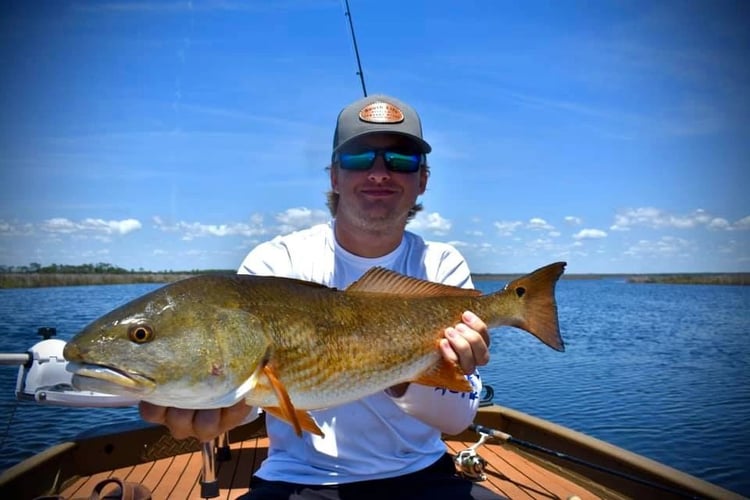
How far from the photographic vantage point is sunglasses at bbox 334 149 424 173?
3.72 meters

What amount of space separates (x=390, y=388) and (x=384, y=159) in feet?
4.87

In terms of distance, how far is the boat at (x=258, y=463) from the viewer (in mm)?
4852

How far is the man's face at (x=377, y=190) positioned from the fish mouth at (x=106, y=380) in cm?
183

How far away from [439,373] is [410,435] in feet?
2.32

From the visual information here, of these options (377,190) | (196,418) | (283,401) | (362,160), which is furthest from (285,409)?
(362,160)

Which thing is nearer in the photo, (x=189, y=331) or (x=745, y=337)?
(x=189, y=331)

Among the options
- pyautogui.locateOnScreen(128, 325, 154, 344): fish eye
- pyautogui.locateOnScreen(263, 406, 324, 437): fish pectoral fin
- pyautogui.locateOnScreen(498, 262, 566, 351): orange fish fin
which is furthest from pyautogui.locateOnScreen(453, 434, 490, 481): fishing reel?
pyautogui.locateOnScreen(128, 325, 154, 344): fish eye

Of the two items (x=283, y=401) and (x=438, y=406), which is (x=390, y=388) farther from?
(x=283, y=401)

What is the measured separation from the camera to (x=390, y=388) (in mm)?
3172

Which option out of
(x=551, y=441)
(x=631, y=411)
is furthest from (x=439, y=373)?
(x=631, y=411)

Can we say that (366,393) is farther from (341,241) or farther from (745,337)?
(745,337)

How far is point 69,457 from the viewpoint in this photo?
5570mm

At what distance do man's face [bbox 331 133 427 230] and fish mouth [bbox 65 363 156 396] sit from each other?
183 cm

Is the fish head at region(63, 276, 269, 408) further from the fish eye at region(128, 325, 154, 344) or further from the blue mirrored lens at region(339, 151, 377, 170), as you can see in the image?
the blue mirrored lens at region(339, 151, 377, 170)
